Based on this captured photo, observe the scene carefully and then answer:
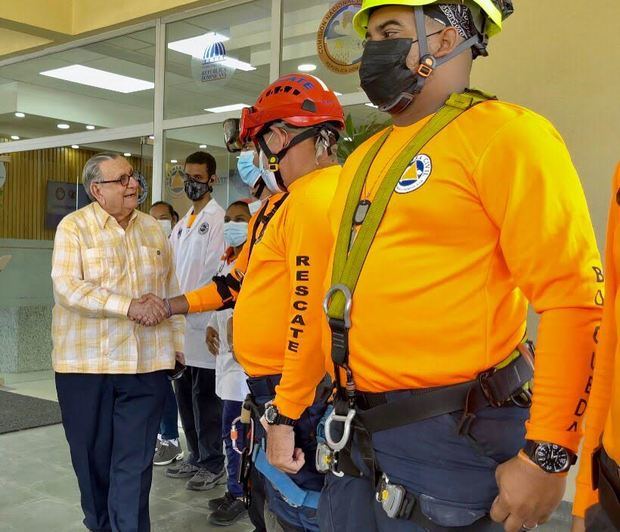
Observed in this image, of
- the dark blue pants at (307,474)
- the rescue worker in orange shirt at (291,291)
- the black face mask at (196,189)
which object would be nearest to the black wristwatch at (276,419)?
the rescue worker in orange shirt at (291,291)

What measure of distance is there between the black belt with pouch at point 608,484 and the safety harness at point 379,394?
0.31m

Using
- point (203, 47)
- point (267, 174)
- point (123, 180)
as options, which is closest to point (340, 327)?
point (267, 174)

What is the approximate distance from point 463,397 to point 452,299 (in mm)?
203

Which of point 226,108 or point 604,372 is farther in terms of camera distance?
point 226,108

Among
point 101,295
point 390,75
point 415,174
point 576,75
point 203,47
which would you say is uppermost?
point 203,47

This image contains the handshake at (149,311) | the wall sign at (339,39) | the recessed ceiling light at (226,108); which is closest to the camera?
the handshake at (149,311)

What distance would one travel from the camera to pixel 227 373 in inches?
159

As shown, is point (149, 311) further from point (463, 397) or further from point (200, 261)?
point (463, 397)

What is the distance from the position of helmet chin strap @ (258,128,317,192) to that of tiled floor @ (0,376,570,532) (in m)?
2.26

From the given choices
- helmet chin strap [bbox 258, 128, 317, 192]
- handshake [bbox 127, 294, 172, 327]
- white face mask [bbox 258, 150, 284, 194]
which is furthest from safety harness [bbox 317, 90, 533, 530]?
handshake [bbox 127, 294, 172, 327]

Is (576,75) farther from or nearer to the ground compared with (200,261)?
farther from the ground

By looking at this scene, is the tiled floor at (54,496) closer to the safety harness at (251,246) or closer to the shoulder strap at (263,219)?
the safety harness at (251,246)

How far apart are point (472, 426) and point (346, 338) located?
0.33 m

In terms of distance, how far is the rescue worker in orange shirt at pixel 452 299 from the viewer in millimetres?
1297
